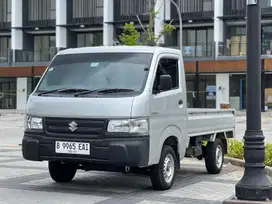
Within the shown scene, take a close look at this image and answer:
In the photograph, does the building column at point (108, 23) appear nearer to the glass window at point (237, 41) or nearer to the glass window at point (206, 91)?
the glass window at point (206, 91)

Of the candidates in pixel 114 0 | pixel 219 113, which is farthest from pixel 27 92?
pixel 219 113

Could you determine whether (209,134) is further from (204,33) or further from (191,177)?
(204,33)

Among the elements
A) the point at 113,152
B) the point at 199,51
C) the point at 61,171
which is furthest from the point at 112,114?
the point at 199,51

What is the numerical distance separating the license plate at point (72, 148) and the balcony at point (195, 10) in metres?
38.9

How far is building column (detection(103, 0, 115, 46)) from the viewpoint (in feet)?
157

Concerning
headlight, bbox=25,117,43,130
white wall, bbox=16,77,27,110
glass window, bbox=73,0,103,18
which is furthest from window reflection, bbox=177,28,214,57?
headlight, bbox=25,117,43,130

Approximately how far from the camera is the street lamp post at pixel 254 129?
7039mm

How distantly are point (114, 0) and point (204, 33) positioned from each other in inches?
359

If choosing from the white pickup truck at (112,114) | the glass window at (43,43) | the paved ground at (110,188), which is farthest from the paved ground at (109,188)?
the glass window at (43,43)

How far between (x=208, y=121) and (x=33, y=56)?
43.5m

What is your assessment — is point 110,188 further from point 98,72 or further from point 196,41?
point 196,41

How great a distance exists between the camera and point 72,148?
777 centimetres

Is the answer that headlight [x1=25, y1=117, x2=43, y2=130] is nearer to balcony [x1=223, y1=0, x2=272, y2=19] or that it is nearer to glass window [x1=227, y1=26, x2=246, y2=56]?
glass window [x1=227, y1=26, x2=246, y2=56]

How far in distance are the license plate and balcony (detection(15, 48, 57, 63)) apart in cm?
4417
